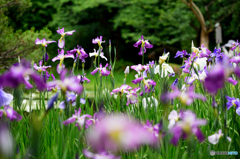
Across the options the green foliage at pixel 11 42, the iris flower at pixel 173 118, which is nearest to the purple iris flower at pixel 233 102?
the iris flower at pixel 173 118

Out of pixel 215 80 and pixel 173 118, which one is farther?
pixel 173 118

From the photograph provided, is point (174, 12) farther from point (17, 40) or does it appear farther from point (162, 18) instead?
point (17, 40)

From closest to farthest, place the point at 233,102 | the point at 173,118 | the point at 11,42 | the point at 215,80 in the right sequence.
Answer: the point at 215,80 → the point at 173,118 → the point at 233,102 → the point at 11,42

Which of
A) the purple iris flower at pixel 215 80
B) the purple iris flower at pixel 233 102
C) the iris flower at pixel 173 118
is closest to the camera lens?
the purple iris flower at pixel 215 80

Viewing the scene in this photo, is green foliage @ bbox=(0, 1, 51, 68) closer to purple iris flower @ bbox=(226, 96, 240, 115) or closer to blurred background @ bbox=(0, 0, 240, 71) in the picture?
blurred background @ bbox=(0, 0, 240, 71)

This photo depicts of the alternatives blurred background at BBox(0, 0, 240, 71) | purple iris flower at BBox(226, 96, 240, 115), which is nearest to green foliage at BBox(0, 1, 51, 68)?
blurred background at BBox(0, 0, 240, 71)

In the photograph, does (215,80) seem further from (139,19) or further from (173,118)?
(139,19)

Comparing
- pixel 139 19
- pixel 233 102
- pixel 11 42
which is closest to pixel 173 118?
pixel 233 102

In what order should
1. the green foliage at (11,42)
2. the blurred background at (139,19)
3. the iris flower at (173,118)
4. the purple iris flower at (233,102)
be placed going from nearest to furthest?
the iris flower at (173,118) → the purple iris flower at (233,102) → the green foliage at (11,42) → the blurred background at (139,19)

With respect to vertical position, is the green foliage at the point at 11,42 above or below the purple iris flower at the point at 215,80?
above

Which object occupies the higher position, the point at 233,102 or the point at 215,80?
the point at 215,80

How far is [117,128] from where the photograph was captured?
0.45 metres

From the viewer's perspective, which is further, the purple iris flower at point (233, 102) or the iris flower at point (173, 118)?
the purple iris flower at point (233, 102)

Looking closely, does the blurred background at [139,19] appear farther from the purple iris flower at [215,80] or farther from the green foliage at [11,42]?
the purple iris flower at [215,80]
